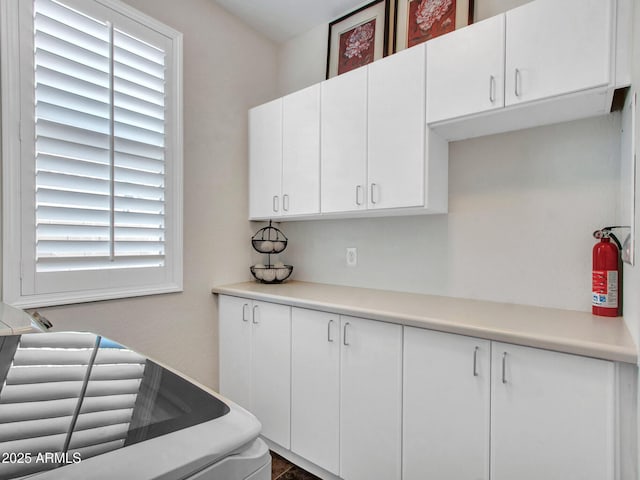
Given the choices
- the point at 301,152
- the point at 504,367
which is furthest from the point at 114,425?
the point at 301,152

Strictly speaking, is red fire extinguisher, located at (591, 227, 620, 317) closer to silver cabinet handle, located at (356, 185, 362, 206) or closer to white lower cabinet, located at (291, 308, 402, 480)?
white lower cabinet, located at (291, 308, 402, 480)

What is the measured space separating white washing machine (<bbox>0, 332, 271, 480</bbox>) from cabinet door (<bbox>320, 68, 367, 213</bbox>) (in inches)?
57.2

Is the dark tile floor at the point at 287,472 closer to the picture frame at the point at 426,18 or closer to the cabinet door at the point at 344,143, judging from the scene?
the cabinet door at the point at 344,143

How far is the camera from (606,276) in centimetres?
141

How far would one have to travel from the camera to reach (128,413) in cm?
55

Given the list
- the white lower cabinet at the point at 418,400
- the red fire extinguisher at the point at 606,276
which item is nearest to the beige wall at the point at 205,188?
the white lower cabinet at the point at 418,400

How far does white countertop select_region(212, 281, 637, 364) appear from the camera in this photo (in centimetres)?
112

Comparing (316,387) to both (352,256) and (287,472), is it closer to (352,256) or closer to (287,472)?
(287,472)

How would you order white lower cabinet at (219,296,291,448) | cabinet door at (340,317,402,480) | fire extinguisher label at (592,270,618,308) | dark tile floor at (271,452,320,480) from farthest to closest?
white lower cabinet at (219,296,291,448) < dark tile floor at (271,452,320,480) < cabinet door at (340,317,402,480) < fire extinguisher label at (592,270,618,308)

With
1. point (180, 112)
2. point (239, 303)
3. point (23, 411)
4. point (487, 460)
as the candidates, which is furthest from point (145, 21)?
point (487, 460)

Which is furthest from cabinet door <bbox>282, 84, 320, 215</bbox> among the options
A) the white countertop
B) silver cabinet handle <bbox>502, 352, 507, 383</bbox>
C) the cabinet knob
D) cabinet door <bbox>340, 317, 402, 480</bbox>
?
silver cabinet handle <bbox>502, 352, 507, 383</bbox>

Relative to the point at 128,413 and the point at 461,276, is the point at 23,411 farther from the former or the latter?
the point at 461,276

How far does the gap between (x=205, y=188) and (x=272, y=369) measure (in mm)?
1274

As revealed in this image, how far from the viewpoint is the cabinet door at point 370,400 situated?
153cm
